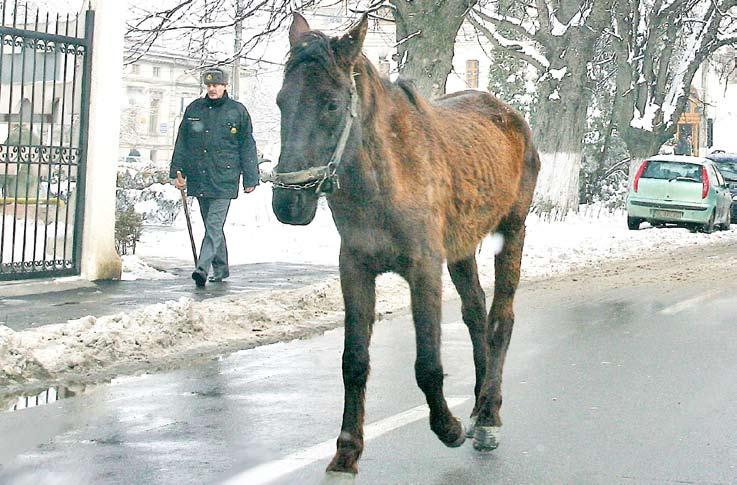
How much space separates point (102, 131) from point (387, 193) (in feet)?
26.8

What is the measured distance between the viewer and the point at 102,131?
13406 mm

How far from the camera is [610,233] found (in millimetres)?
24938

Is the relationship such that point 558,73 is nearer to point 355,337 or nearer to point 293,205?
point 355,337

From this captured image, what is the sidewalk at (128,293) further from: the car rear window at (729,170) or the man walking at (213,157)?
the car rear window at (729,170)

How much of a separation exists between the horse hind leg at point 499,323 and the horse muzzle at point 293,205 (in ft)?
5.88

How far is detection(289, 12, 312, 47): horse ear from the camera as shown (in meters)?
5.59

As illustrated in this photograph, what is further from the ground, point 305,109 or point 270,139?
point 270,139

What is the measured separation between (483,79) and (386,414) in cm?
7442

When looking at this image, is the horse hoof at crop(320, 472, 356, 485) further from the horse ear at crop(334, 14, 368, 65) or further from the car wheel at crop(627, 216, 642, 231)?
the car wheel at crop(627, 216, 642, 231)

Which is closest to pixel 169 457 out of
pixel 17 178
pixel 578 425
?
pixel 578 425

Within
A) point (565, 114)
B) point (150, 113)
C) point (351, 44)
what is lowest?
point (351, 44)

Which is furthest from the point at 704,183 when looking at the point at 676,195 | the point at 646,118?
the point at 646,118

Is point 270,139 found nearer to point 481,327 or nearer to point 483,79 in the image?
point 483,79

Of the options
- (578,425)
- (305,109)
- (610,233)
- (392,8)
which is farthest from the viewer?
(610,233)
